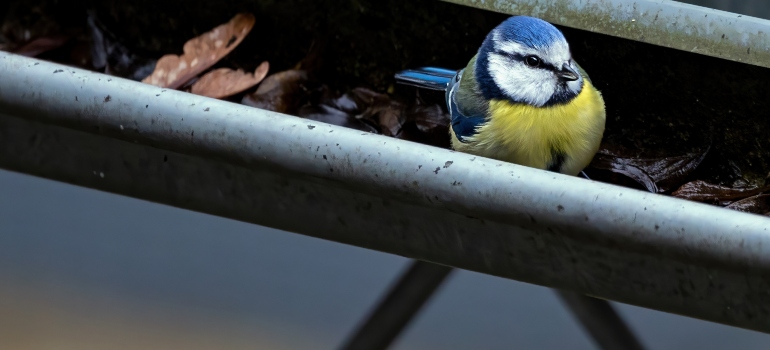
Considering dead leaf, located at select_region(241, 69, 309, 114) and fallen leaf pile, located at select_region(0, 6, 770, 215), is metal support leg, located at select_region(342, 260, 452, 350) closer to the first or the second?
fallen leaf pile, located at select_region(0, 6, 770, 215)

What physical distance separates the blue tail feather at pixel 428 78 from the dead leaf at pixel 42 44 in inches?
22.3

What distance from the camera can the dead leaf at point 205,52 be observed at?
1302 mm

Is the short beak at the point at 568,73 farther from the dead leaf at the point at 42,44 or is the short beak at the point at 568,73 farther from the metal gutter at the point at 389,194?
the dead leaf at the point at 42,44

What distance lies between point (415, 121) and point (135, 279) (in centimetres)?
83

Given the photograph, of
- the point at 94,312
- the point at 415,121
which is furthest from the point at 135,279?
the point at 415,121

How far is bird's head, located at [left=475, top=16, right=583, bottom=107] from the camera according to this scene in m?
1.03

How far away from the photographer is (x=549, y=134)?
1034 millimetres

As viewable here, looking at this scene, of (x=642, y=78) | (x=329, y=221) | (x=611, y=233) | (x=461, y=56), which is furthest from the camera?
(x=461, y=56)

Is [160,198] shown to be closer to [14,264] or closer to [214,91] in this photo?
[214,91]

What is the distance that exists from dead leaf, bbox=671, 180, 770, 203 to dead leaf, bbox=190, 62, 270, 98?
0.60 meters

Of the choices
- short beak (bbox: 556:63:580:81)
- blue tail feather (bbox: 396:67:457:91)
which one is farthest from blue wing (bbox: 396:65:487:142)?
short beak (bbox: 556:63:580:81)

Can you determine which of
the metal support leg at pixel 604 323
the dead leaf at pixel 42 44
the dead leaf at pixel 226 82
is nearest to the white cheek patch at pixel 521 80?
the metal support leg at pixel 604 323

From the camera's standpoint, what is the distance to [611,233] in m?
0.64

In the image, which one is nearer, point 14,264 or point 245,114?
point 245,114
